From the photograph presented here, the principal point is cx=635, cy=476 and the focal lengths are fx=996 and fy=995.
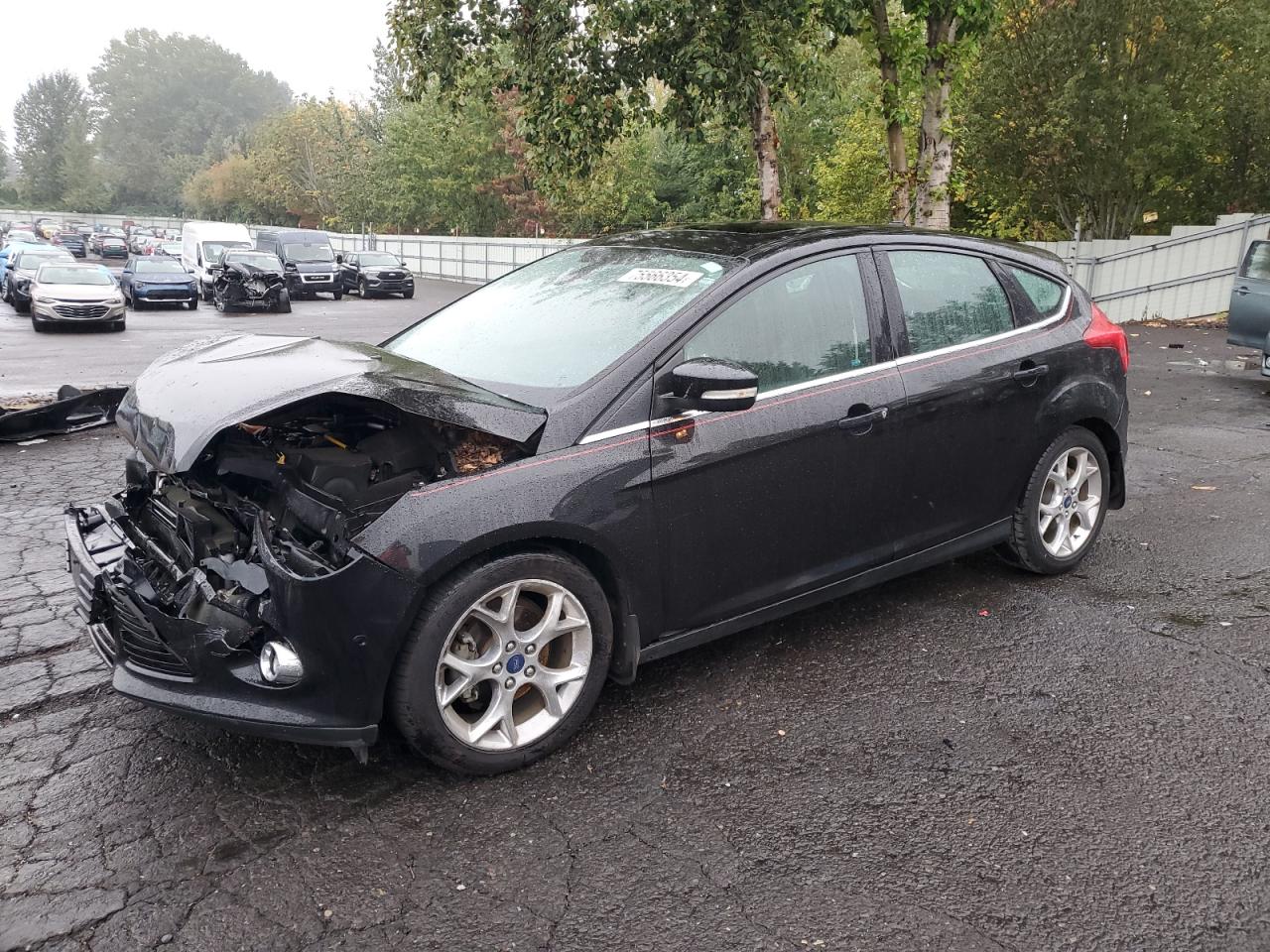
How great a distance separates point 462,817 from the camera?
2.92m

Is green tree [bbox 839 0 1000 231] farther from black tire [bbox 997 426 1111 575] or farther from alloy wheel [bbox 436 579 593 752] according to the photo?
alloy wheel [bbox 436 579 593 752]

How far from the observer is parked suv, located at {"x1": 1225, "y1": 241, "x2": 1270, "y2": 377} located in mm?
11328

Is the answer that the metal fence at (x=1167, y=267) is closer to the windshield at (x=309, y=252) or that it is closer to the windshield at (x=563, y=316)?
the windshield at (x=563, y=316)

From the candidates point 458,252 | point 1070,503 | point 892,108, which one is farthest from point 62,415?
point 458,252

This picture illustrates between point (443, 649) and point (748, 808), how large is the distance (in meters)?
1.02

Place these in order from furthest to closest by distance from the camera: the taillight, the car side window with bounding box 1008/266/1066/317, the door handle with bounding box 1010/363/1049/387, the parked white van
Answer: the parked white van < the taillight < the car side window with bounding box 1008/266/1066/317 < the door handle with bounding box 1010/363/1049/387

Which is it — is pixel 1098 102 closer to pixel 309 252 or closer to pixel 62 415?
pixel 62 415

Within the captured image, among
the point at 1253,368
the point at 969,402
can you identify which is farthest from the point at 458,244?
the point at 969,402

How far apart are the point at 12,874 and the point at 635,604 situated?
1.90 m

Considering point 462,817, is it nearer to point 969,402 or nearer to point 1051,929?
point 1051,929

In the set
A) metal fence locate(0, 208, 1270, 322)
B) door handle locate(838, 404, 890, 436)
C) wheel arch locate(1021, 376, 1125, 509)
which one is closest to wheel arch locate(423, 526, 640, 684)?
door handle locate(838, 404, 890, 436)

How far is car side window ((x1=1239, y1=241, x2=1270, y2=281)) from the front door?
9.88 metres

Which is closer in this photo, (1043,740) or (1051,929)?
(1051,929)

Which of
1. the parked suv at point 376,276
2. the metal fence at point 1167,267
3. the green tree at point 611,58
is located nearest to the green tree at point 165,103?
the parked suv at point 376,276
